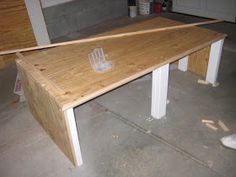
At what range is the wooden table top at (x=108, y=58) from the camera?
1.59 metres

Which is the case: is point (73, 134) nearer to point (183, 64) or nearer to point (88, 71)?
point (88, 71)

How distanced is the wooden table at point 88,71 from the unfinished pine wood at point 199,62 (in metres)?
0.03

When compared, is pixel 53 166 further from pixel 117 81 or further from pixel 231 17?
pixel 231 17

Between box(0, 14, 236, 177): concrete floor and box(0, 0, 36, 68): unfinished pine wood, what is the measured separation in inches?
36.3

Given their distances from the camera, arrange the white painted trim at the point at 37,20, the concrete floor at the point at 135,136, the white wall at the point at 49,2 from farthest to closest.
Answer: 1. the white wall at the point at 49,2
2. the white painted trim at the point at 37,20
3. the concrete floor at the point at 135,136

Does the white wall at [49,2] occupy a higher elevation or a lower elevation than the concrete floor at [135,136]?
higher

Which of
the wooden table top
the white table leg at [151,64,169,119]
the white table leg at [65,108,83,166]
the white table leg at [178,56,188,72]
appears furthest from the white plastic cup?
the white table leg at [65,108,83,166]

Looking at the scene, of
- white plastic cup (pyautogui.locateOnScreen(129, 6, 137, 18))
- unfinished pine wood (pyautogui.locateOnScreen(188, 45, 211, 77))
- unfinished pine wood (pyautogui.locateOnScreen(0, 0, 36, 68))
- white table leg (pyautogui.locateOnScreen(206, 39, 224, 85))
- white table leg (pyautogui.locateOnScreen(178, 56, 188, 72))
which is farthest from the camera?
white plastic cup (pyautogui.locateOnScreen(129, 6, 137, 18))

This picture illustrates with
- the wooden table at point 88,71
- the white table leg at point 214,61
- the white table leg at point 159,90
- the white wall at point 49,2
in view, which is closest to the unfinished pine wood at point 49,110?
the wooden table at point 88,71

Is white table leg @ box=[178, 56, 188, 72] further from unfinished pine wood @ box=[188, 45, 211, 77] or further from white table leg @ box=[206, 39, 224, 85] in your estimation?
white table leg @ box=[206, 39, 224, 85]

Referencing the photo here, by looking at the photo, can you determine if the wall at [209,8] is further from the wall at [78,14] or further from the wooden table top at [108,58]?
the wooden table top at [108,58]

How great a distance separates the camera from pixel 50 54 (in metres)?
2.09

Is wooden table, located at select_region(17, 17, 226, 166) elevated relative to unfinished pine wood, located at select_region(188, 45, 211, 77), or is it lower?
elevated

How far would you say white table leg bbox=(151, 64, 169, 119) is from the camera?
196 cm
